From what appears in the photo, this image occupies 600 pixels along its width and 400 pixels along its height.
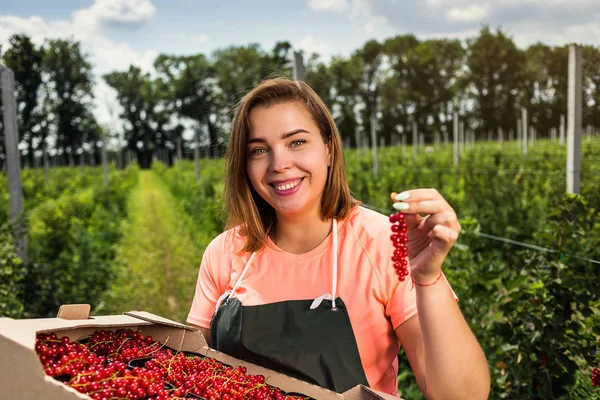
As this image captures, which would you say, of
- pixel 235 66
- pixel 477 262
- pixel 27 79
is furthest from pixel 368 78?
pixel 477 262

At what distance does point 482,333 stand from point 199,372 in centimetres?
259

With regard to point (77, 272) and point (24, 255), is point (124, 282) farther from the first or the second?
point (24, 255)

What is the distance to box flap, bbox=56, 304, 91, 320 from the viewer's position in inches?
51.3

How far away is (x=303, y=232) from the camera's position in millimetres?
1716

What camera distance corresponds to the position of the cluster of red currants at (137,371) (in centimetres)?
106

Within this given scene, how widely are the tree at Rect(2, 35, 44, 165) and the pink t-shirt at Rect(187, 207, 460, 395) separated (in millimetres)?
9188

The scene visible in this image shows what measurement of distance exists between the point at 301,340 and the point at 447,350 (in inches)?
14.8

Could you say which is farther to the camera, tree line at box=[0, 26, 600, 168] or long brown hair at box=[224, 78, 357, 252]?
tree line at box=[0, 26, 600, 168]

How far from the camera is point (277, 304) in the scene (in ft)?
4.87

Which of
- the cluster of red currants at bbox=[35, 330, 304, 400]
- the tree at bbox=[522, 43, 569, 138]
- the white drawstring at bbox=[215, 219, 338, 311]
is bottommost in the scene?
the cluster of red currants at bbox=[35, 330, 304, 400]

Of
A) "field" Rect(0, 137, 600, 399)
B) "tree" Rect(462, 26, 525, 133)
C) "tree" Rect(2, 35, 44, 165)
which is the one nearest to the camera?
"field" Rect(0, 137, 600, 399)

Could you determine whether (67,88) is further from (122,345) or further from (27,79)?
(122,345)

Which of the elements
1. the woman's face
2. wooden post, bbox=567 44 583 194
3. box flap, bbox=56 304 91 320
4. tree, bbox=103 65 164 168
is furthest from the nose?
tree, bbox=103 65 164 168

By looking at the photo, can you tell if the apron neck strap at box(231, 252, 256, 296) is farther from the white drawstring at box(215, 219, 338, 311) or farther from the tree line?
the tree line
